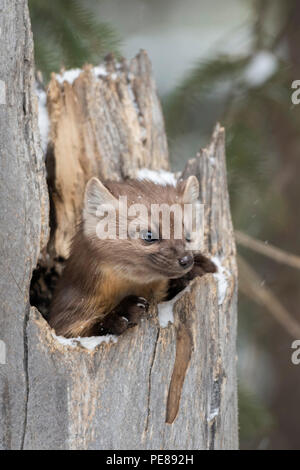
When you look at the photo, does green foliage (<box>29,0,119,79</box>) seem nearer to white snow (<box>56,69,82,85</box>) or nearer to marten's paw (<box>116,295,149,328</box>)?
white snow (<box>56,69,82,85</box>)

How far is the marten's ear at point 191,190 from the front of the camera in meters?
3.06

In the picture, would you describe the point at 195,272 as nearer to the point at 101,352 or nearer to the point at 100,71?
the point at 101,352

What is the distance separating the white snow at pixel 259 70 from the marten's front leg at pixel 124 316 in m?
1.62

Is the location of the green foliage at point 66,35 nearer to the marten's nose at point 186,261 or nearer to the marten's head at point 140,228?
the marten's head at point 140,228

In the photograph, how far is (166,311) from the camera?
2902 mm

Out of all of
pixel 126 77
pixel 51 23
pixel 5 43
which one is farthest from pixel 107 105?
pixel 5 43

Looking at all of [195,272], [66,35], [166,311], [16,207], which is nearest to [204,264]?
[195,272]

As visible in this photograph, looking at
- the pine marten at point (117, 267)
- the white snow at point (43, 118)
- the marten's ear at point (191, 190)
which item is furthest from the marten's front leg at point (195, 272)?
the white snow at point (43, 118)

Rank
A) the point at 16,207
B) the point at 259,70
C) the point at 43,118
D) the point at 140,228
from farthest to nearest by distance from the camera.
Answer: the point at 259,70 → the point at 43,118 → the point at 140,228 → the point at 16,207

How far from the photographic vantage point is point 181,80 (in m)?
3.90

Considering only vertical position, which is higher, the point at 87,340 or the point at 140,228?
the point at 140,228

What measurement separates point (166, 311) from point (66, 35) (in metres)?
1.57

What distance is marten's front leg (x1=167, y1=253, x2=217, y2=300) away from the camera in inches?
121

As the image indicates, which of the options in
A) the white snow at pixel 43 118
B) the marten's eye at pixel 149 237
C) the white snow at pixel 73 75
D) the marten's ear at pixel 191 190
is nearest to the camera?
the marten's eye at pixel 149 237
